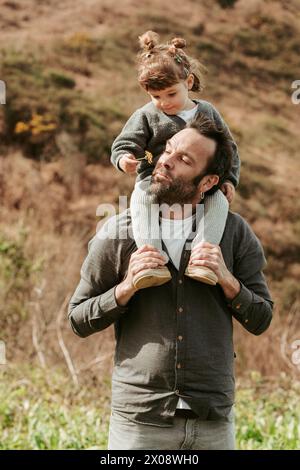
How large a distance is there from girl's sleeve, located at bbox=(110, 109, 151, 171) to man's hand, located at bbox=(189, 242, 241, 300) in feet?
1.97

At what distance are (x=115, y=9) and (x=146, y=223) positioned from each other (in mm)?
27597

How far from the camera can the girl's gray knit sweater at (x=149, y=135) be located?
316 centimetres

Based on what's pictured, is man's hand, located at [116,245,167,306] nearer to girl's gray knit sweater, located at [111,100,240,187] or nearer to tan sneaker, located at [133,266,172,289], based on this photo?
tan sneaker, located at [133,266,172,289]

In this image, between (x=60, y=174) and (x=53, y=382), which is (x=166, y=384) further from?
(x=60, y=174)

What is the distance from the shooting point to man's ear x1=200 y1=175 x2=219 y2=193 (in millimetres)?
2871

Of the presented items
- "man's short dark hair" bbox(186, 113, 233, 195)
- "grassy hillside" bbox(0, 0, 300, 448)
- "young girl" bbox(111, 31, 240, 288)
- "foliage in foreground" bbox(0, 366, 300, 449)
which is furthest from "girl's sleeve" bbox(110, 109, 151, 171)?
"grassy hillside" bbox(0, 0, 300, 448)

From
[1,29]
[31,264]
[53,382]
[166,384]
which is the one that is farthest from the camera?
[1,29]

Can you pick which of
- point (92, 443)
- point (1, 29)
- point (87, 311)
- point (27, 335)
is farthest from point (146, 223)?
point (1, 29)

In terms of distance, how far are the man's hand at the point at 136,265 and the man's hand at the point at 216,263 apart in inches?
4.7

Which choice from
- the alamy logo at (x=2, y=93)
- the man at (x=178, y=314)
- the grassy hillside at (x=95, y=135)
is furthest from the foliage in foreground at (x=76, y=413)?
the alamy logo at (x=2, y=93)

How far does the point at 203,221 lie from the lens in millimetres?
2838

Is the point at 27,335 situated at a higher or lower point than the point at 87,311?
lower

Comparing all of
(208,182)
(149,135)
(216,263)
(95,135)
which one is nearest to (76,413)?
(149,135)

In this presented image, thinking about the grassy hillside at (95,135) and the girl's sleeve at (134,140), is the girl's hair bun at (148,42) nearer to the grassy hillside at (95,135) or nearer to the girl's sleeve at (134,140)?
the girl's sleeve at (134,140)
